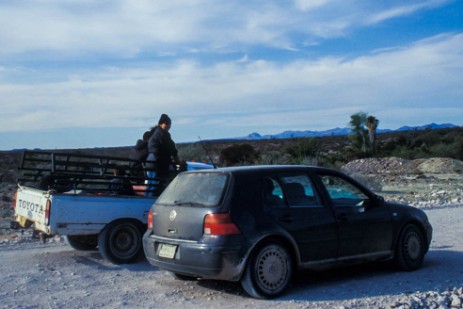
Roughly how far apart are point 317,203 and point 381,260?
1.41 meters

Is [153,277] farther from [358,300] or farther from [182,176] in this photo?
[358,300]

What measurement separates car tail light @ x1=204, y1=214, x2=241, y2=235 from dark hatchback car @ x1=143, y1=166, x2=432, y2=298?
0.01 meters

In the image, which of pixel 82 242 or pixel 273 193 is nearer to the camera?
pixel 273 193

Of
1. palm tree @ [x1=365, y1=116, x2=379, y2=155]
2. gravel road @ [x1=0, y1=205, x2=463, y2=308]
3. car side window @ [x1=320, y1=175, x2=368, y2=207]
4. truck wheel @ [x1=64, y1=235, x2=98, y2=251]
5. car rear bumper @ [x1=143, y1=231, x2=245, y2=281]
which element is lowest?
gravel road @ [x1=0, y1=205, x2=463, y2=308]

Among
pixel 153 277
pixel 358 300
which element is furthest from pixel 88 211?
pixel 358 300

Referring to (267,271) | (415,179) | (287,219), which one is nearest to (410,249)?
(287,219)

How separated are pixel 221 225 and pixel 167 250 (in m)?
0.92

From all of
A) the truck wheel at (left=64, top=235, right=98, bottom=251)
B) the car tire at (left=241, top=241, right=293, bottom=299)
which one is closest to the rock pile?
the truck wheel at (left=64, top=235, right=98, bottom=251)

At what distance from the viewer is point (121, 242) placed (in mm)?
9664

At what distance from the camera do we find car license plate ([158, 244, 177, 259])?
7.48 m

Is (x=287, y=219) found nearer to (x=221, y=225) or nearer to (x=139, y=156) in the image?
(x=221, y=225)

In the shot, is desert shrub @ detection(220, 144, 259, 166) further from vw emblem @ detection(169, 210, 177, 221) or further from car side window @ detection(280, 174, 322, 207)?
vw emblem @ detection(169, 210, 177, 221)

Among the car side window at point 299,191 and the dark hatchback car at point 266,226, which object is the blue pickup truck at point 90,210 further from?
the car side window at point 299,191

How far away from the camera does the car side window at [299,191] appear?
307 inches
